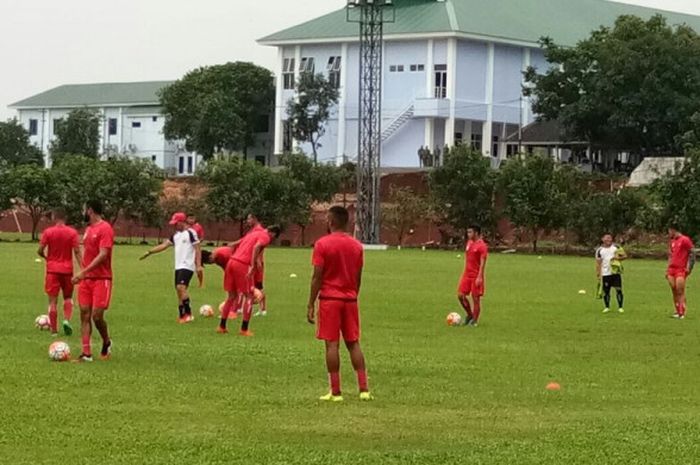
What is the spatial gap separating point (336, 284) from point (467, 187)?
69.6 m

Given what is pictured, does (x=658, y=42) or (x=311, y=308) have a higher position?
(x=658, y=42)

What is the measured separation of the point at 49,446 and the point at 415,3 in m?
102

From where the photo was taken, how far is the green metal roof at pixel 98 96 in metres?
140

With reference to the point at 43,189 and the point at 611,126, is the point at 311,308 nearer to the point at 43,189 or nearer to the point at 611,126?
the point at 43,189

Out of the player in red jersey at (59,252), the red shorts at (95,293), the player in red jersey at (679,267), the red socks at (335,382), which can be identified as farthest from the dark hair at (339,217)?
the player in red jersey at (679,267)

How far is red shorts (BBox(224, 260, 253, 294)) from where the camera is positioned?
24.8 metres

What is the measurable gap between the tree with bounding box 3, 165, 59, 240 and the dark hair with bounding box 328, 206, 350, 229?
240 feet

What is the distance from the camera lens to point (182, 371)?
1839cm

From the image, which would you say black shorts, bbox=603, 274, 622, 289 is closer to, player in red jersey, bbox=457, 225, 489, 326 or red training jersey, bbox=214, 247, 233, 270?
player in red jersey, bbox=457, 225, 489, 326

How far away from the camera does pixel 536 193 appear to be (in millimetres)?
80938

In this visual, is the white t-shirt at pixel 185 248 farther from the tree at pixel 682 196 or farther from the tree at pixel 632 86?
the tree at pixel 632 86

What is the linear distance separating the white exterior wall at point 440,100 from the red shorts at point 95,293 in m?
89.2

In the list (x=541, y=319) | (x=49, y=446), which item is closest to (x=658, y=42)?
(x=541, y=319)

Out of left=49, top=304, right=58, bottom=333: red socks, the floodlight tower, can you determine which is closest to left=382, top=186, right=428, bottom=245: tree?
the floodlight tower
